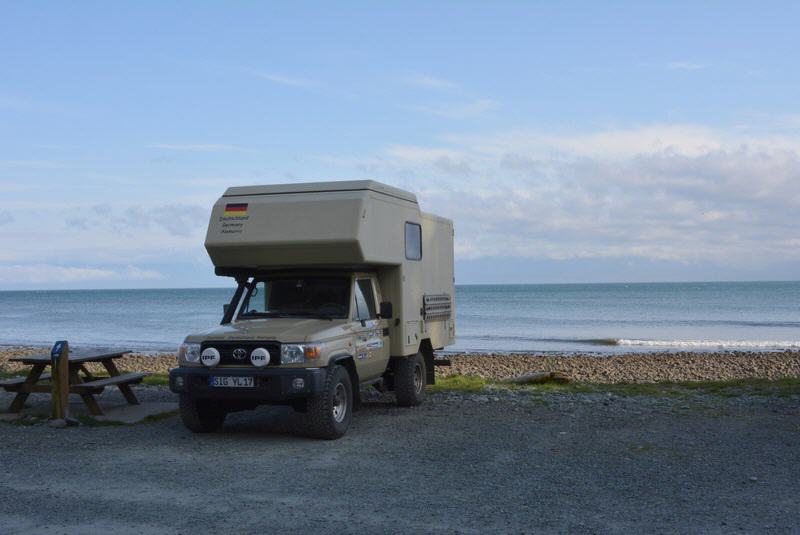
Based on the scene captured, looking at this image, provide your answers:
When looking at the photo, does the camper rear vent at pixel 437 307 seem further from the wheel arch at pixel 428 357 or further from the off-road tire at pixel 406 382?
the off-road tire at pixel 406 382

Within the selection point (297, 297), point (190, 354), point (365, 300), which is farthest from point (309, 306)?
point (190, 354)

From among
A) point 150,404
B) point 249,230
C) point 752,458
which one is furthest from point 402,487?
point 150,404

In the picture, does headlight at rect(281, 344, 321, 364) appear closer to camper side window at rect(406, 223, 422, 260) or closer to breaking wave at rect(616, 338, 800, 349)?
camper side window at rect(406, 223, 422, 260)

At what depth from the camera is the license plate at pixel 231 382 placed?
32.3 feet

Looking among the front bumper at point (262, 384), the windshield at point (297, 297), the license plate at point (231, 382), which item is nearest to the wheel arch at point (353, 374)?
the windshield at point (297, 297)

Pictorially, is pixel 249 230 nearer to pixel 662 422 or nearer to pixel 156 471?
pixel 156 471

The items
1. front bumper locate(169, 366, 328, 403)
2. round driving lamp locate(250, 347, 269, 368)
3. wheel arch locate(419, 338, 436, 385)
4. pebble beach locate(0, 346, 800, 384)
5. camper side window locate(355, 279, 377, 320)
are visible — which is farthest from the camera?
pebble beach locate(0, 346, 800, 384)

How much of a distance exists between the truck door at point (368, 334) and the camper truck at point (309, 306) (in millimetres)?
20

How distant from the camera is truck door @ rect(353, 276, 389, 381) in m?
11.1

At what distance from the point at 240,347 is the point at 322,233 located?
1788 mm

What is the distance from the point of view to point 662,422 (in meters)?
11.4

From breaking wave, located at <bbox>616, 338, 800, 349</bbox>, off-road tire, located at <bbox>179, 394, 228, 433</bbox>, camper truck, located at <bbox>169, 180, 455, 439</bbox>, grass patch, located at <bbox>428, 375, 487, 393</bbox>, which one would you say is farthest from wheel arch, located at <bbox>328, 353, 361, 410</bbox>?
breaking wave, located at <bbox>616, 338, 800, 349</bbox>

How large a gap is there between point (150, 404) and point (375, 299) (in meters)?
4.18

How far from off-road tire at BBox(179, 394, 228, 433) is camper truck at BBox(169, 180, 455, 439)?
2 centimetres
